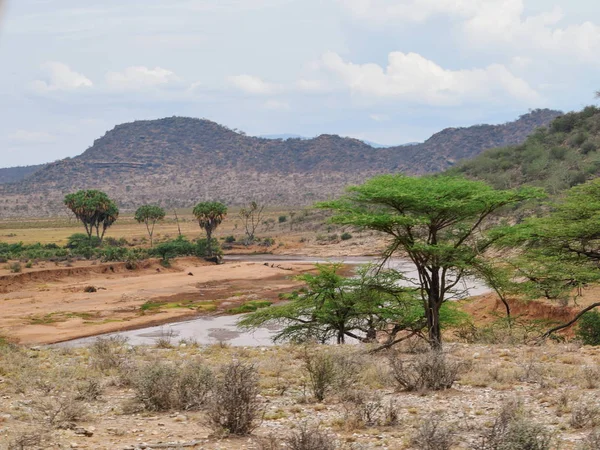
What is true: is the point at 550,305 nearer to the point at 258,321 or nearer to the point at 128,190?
the point at 258,321

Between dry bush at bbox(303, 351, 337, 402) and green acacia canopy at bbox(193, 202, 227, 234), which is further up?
green acacia canopy at bbox(193, 202, 227, 234)

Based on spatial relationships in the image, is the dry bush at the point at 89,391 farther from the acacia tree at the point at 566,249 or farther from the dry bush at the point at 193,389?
the acacia tree at the point at 566,249

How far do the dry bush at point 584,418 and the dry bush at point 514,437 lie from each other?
3.28 feet

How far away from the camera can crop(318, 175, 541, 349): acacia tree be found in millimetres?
14727

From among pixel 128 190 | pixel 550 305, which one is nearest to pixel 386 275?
pixel 550 305

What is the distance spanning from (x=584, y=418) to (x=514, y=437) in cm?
218

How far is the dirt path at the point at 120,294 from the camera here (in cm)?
3638

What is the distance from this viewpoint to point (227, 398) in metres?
9.30

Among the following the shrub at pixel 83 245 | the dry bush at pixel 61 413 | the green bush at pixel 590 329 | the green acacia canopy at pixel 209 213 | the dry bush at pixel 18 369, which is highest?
the green acacia canopy at pixel 209 213

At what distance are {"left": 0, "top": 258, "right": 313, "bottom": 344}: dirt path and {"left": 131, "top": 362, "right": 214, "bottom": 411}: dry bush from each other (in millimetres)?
21585

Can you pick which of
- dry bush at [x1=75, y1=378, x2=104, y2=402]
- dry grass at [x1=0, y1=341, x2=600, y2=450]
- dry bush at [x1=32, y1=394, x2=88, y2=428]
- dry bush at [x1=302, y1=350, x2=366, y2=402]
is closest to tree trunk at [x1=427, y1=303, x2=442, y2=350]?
dry grass at [x1=0, y1=341, x2=600, y2=450]

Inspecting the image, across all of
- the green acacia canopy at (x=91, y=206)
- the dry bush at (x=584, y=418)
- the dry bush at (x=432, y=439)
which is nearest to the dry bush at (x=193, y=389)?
the dry bush at (x=432, y=439)

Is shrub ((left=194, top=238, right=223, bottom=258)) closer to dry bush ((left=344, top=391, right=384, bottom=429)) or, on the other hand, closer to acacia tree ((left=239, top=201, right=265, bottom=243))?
acacia tree ((left=239, top=201, right=265, bottom=243))

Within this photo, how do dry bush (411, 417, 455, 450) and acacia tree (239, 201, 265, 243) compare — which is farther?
acacia tree (239, 201, 265, 243)
